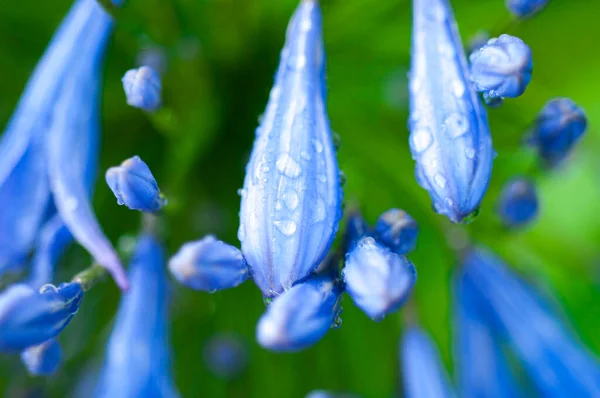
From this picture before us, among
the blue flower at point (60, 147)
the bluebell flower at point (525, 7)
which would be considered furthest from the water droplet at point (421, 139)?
the blue flower at point (60, 147)

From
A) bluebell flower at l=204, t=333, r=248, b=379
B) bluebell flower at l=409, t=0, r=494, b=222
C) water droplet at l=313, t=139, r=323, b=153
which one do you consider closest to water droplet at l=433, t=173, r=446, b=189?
bluebell flower at l=409, t=0, r=494, b=222

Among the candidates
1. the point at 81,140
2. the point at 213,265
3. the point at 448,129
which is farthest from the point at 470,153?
the point at 81,140

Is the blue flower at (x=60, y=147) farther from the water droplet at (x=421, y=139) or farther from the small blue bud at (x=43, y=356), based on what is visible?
the water droplet at (x=421, y=139)

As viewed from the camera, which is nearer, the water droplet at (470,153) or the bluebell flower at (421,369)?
the water droplet at (470,153)

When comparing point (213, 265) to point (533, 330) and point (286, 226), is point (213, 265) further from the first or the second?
point (533, 330)

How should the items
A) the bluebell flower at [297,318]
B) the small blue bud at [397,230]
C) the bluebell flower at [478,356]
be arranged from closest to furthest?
the bluebell flower at [297,318], the small blue bud at [397,230], the bluebell flower at [478,356]

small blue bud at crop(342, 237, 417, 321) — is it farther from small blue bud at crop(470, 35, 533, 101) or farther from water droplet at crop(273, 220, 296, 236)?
small blue bud at crop(470, 35, 533, 101)
